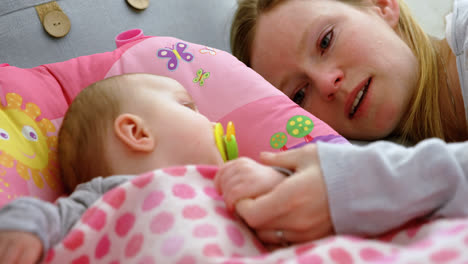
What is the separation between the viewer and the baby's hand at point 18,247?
23.3 inches

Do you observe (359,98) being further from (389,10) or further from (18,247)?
(18,247)

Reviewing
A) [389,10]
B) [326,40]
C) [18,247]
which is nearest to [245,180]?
[18,247]

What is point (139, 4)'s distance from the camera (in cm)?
151

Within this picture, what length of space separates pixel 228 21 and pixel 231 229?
1181mm

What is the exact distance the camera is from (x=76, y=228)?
0.67 m

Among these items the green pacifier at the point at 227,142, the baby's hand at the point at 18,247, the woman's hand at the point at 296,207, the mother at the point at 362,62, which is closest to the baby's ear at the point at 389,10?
the mother at the point at 362,62

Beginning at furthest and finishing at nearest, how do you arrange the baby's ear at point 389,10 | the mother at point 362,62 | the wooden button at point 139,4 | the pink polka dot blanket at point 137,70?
the wooden button at point 139,4 → the baby's ear at point 389,10 → the mother at point 362,62 → the pink polka dot blanket at point 137,70

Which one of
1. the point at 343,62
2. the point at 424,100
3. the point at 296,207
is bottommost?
the point at 424,100

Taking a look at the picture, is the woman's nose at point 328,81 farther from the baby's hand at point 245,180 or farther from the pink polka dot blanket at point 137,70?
the baby's hand at point 245,180

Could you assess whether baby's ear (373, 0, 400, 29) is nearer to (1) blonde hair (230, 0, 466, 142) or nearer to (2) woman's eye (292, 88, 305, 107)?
(1) blonde hair (230, 0, 466, 142)

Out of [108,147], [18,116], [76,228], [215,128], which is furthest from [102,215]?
[18,116]

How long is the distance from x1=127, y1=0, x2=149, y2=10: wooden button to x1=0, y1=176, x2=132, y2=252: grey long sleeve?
90cm

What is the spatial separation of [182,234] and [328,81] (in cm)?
77

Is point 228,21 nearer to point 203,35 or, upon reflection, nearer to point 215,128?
point 203,35
